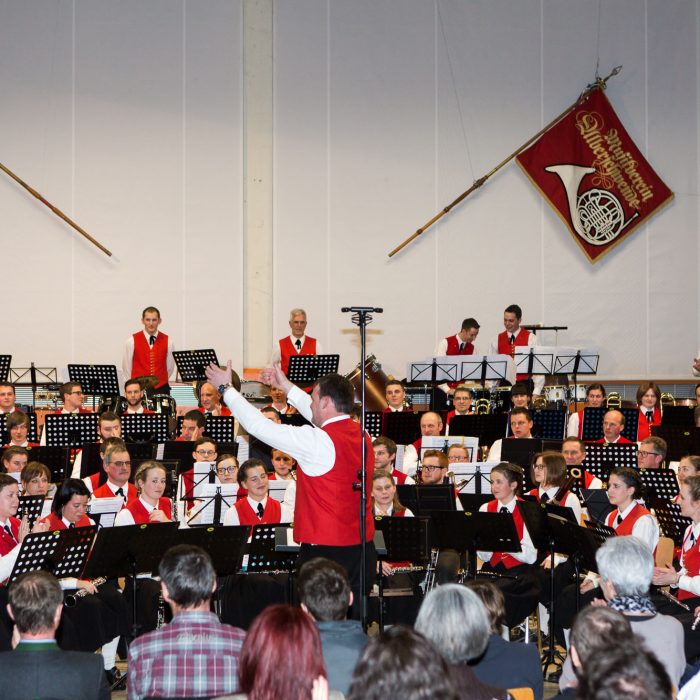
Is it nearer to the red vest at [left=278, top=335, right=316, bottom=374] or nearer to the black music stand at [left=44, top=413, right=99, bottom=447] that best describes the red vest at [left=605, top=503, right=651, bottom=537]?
the black music stand at [left=44, top=413, right=99, bottom=447]

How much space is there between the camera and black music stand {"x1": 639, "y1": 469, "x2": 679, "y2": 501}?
8477 millimetres

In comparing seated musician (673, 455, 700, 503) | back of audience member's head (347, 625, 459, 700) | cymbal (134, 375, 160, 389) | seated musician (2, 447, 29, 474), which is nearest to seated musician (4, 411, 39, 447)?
seated musician (2, 447, 29, 474)

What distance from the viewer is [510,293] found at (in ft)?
54.5

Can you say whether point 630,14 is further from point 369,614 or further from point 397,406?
point 369,614

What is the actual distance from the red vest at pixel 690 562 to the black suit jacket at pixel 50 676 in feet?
13.6

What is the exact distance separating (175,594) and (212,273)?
11.9 metres

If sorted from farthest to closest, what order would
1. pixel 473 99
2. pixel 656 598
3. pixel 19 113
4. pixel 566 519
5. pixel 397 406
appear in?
pixel 473 99, pixel 19 113, pixel 397 406, pixel 566 519, pixel 656 598

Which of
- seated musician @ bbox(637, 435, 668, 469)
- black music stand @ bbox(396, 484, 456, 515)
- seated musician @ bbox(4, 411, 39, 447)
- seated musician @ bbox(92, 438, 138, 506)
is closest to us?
black music stand @ bbox(396, 484, 456, 515)

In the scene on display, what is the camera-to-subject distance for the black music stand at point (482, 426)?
11.3 metres

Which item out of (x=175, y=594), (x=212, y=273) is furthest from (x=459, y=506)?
(x=212, y=273)

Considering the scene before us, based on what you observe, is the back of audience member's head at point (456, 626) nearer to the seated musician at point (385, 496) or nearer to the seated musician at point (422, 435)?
the seated musician at point (385, 496)

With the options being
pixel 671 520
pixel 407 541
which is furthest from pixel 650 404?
pixel 407 541

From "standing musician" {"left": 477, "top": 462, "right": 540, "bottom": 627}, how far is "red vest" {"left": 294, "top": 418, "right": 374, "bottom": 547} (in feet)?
6.05

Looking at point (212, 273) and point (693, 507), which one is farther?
point (212, 273)
